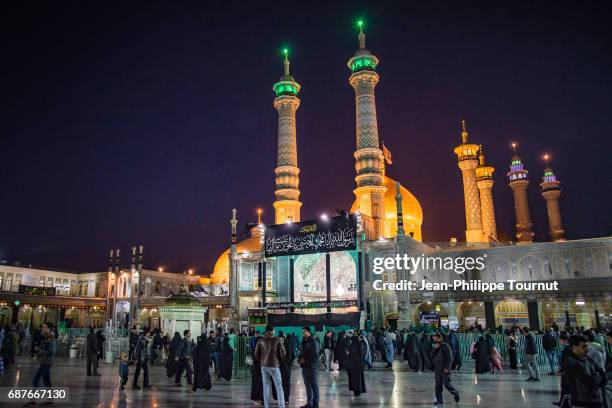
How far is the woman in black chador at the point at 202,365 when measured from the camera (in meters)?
8.99

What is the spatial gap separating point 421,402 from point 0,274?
4011 cm

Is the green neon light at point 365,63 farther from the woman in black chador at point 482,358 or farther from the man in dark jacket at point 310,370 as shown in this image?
the man in dark jacket at point 310,370

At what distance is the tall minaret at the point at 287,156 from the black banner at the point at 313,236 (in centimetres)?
757

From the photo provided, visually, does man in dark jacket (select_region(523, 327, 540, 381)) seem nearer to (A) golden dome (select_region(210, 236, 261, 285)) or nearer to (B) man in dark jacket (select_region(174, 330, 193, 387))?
(B) man in dark jacket (select_region(174, 330, 193, 387))

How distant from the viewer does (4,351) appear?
12062mm

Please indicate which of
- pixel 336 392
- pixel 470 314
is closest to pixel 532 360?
pixel 336 392

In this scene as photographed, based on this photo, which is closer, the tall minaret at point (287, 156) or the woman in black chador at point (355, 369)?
the woman in black chador at point (355, 369)

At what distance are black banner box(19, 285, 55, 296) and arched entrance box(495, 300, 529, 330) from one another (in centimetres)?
3075

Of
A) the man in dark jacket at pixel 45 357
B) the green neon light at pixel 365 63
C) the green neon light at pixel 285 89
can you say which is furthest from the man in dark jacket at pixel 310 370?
the green neon light at pixel 285 89

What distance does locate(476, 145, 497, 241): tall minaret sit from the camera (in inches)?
1597

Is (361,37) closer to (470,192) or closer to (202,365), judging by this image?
(470,192)

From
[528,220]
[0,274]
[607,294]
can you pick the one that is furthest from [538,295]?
[0,274]

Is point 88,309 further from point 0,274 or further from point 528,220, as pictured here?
point 528,220

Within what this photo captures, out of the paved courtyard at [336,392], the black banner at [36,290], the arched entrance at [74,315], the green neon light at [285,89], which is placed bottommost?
the paved courtyard at [336,392]
